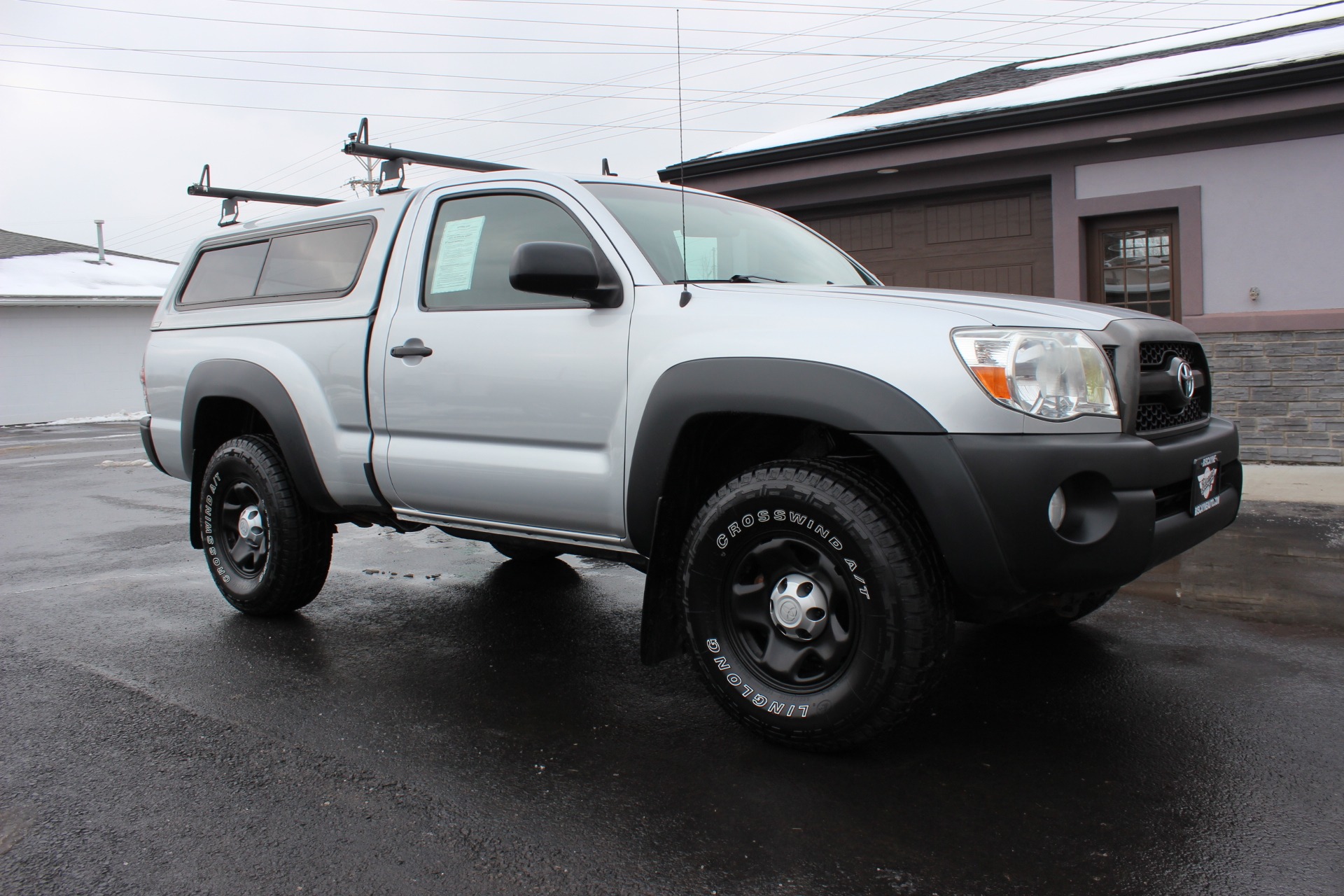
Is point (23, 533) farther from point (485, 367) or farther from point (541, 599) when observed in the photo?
point (485, 367)

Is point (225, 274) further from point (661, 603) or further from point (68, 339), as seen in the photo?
point (68, 339)

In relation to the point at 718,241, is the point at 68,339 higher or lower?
higher

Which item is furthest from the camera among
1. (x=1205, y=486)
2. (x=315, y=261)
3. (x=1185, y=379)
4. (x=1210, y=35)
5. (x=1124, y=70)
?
(x=1210, y=35)

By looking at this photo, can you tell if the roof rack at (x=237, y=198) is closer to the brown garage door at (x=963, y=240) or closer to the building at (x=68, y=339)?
the brown garage door at (x=963, y=240)

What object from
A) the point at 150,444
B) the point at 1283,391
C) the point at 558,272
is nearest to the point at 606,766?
the point at 558,272

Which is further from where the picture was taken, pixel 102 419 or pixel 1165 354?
pixel 102 419

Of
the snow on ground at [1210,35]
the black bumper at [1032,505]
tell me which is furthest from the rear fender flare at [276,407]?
the snow on ground at [1210,35]

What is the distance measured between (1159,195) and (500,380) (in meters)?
7.87

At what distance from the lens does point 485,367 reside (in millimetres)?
3848

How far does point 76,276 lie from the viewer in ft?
90.3

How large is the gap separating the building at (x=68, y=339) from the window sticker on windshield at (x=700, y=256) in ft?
81.5

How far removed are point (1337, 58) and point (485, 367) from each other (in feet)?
25.6

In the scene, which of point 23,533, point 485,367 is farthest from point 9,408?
point 485,367

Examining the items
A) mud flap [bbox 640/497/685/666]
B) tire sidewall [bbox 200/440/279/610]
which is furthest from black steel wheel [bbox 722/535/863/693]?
tire sidewall [bbox 200/440/279/610]
